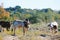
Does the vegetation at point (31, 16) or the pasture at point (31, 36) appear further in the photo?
the vegetation at point (31, 16)

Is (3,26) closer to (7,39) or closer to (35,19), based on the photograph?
(7,39)

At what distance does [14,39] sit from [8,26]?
363 inches

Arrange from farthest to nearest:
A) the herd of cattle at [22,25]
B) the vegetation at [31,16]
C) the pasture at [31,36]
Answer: the vegetation at [31,16] → the herd of cattle at [22,25] → the pasture at [31,36]

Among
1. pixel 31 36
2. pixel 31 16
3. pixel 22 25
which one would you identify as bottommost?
pixel 31 16

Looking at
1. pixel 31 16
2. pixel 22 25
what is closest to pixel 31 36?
pixel 22 25

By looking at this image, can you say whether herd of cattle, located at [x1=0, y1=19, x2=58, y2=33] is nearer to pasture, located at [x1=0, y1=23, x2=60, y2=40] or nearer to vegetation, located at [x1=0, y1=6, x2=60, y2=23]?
pasture, located at [x1=0, y1=23, x2=60, y2=40]

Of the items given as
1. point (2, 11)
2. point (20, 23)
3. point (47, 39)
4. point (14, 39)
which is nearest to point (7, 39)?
point (14, 39)

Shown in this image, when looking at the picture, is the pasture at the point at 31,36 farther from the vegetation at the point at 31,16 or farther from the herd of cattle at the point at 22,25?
the vegetation at the point at 31,16

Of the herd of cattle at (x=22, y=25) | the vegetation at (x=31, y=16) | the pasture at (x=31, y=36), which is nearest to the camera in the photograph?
the pasture at (x=31, y=36)

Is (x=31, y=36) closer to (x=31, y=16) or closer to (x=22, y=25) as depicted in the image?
(x=22, y=25)

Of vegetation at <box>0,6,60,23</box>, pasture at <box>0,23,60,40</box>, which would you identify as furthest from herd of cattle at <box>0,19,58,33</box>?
vegetation at <box>0,6,60,23</box>

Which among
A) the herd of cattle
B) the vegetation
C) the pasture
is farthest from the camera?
the vegetation

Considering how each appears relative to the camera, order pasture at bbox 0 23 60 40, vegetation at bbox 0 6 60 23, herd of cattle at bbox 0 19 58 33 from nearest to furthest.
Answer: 1. pasture at bbox 0 23 60 40
2. herd of cattle at bbox 0 19 58 33
3. vegetation at bbox 0 6 60 23

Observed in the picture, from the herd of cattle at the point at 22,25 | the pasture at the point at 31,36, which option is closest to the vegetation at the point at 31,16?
the herd of cattle at the point at 22,25
